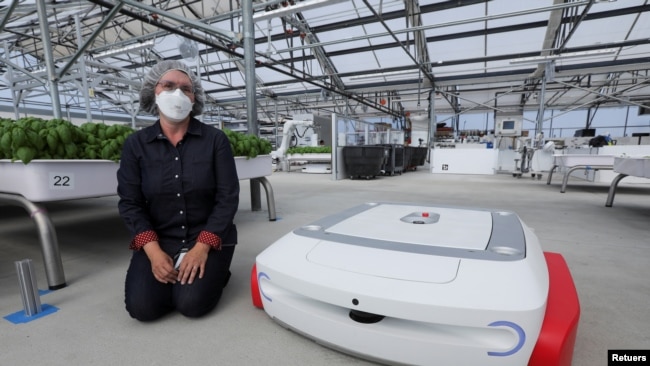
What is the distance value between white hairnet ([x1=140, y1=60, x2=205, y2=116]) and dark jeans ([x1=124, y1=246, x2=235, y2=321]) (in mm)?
633

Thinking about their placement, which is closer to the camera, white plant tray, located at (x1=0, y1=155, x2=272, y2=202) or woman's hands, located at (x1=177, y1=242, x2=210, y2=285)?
woman's hands, located at (x1=177, y1=242, x2=210, y2=285)

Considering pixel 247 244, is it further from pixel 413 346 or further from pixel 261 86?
pixel 261 86

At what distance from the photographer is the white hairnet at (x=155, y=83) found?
48.9 inches

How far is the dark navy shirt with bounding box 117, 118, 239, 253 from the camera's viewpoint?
1.17 meters

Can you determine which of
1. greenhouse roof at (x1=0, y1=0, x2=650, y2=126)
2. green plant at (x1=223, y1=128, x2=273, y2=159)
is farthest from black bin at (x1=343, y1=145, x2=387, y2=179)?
green plant at (x1=223, y1=128, x2=273, y2=159)

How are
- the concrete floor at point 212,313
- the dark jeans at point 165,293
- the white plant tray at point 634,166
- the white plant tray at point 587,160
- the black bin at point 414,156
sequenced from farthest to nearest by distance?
the black bin at point 414,156
the white plant tray at point 587,160
the white plant tray at point 634,166
the dark jeans at point 165,293
the concrete floor at point 212,313

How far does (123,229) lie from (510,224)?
8.70ft

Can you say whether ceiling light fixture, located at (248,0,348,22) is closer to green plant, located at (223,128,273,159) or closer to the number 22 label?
green plant, located at (223,128,273,159)

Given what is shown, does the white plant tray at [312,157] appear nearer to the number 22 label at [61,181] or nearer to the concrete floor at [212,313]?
the concrete floor at [212,313]

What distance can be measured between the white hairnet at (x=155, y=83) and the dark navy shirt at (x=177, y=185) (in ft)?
0.45

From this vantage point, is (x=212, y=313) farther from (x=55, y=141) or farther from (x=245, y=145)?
(x=245, y=145)

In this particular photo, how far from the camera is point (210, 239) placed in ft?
3.72

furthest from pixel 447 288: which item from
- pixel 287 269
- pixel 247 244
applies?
pixel 247 244

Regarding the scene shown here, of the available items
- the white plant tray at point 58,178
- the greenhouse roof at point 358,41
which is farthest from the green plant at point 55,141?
the greenhouse roof at point 358,41
